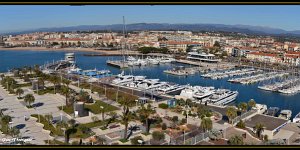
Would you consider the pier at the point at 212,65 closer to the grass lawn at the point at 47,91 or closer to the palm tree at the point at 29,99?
the grass lawn at the point at 47,91

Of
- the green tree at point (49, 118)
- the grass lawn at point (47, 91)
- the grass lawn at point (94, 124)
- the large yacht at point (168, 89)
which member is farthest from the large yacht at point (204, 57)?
the green tree at point (49, 118)

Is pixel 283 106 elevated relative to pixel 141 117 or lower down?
lower down

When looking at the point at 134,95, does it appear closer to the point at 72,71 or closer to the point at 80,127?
the point at 80,127

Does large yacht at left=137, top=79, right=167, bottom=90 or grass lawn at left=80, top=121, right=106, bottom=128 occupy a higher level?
grass lawn at left=80, top=121, right=106, bottom=128

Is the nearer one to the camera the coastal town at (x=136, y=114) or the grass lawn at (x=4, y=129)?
the coastal town at (x=136, y=114)

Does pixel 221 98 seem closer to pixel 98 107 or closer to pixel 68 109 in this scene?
pixel 98 107

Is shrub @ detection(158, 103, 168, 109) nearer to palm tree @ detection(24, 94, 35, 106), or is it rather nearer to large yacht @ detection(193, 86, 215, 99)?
large yacht @ detection(193, 86, 215, 99)

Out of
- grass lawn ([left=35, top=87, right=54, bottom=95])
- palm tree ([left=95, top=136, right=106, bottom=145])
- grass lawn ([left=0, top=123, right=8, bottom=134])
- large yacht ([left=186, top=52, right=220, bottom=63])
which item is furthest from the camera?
large yacht ([left=186, top=52, right=220, bottom=63])

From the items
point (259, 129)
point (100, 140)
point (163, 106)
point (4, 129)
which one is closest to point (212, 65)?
point (163, 106)

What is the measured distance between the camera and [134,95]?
33.1 ft

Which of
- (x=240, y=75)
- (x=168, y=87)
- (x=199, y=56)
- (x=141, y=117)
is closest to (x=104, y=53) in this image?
(x=199, y=56)

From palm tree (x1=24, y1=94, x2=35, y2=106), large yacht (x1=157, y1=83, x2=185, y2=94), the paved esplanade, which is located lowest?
large yacht (x1=157, y1=83, x2=185, y2=94)

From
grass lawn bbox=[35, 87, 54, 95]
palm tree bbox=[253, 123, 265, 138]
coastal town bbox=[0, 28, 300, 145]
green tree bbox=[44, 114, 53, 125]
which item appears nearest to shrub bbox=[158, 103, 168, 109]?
coastal town bbox=[0, 28, 300, 145]

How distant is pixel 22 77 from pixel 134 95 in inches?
216
